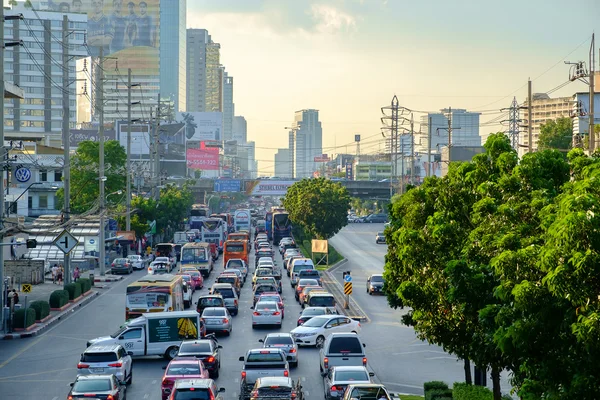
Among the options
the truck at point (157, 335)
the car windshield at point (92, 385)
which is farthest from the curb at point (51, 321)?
the car windshield at point (92, 385)

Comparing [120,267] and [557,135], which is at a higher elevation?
[557,135]

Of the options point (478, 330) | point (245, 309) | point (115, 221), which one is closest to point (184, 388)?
point (478, 330)

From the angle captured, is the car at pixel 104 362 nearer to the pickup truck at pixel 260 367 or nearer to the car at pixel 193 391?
the pickup truck at pixel 260 367

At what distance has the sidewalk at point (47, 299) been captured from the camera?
146 feet

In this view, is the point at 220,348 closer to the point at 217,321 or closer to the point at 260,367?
the point at 217,321

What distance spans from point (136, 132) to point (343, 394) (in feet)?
545

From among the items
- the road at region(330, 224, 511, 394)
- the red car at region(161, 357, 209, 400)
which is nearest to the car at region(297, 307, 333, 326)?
the road at region(330, 224, 511, 394)

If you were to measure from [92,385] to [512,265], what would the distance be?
1414cm

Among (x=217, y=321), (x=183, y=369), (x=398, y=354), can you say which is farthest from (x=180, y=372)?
(x=217, y=321)

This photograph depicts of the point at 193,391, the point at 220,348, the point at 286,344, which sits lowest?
the point at 220,348

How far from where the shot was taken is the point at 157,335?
3688cm

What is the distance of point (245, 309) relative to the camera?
5538cm

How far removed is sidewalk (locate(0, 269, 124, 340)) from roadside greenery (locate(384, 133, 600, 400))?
67.3 ft

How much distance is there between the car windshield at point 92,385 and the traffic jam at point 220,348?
26 mm
